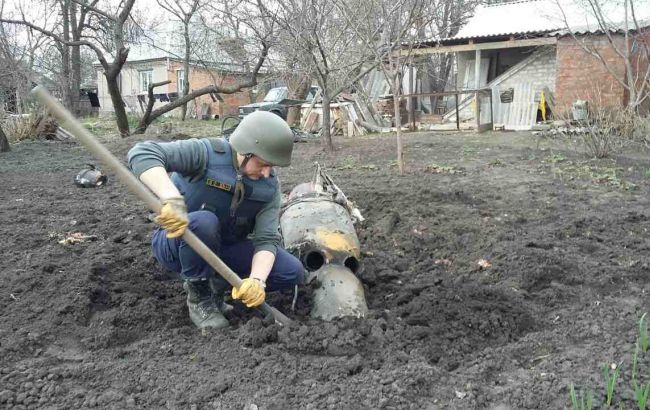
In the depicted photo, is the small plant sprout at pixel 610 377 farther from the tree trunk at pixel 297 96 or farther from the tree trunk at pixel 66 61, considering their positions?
the tree trunk at pixel 66 61

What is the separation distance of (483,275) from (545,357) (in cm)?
133

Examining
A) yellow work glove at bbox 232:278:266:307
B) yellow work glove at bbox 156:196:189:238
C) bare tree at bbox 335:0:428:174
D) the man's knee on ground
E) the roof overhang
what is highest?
the roof overhang

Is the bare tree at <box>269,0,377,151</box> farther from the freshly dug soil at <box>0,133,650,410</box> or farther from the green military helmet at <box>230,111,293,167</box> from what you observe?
the green military helmet at <box>230,111,293,167</box>

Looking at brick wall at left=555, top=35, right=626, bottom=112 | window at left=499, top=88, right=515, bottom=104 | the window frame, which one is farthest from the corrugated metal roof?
the window frame

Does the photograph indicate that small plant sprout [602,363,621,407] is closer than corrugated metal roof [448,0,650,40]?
Yes

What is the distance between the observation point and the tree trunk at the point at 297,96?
1858 centimetres

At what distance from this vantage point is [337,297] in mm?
3359

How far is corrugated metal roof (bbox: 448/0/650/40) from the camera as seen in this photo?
15.8 metres

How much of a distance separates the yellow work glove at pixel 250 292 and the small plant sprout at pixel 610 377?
157cm

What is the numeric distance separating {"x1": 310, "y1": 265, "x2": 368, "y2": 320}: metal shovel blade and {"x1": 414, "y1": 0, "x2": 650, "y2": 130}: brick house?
909cm

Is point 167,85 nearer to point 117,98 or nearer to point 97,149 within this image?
point 117,98

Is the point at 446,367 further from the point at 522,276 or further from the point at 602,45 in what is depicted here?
the point at 602,45

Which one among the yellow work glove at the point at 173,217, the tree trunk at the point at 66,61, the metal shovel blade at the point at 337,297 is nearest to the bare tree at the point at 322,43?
the metal shovel blade at the point at 337,297

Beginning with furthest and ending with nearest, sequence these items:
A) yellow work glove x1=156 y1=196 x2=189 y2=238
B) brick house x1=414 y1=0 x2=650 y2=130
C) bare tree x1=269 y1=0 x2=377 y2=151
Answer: brick house x1=414 y1=0 x2=650 y2=130, bare tree x1=269 y1=0 x2=377 y2=151, yellow work glove x1=156 y1=196 x2=189 y2=238
